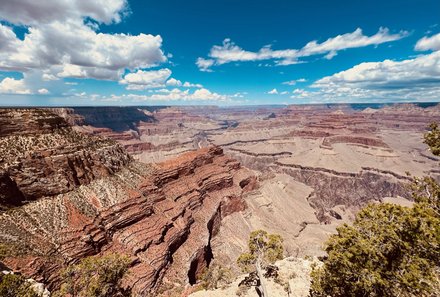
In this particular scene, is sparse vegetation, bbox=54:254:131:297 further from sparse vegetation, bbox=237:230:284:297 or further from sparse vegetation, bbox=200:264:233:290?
sparse vegetation, bbox=200:264:233:290

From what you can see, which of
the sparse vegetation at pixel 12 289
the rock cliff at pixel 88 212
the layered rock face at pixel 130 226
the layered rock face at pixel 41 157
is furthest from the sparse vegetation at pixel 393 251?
the layered rock face at pixel 41 157

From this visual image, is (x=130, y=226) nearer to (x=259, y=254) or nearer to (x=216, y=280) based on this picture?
(x=216, y=280)

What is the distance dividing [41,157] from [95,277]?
976 inches

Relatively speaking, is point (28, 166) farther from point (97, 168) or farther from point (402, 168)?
point (402, 168)

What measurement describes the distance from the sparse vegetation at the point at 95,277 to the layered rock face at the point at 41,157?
1904cm

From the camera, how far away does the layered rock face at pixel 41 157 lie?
3572 cm

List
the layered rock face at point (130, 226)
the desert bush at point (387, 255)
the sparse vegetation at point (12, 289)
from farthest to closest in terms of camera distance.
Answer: the layered rock face at point (130, 226), the sparse vegetation at point (12, 289), the desert bush at point (387, 255)

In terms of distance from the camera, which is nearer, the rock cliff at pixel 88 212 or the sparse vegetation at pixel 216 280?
the rock cliff at pixel 88 212

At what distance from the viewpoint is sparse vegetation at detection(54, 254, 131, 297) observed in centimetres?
2131

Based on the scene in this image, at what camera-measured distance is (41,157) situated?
38875 mm

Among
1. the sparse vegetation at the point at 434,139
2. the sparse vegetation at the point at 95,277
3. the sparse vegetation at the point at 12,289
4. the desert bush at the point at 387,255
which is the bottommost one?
the sparse vegetation at the point at 95,277

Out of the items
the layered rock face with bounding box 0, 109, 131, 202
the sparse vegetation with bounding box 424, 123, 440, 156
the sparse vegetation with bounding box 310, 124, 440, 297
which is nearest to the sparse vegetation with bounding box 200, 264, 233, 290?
the sparse vegetation with bounding box 310, 124, 440, 297

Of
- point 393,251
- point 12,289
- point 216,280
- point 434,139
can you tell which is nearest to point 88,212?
point 216,280

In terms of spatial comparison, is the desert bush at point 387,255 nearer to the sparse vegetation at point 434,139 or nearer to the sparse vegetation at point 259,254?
the sparse vegetation at point 434,139
